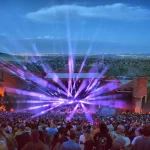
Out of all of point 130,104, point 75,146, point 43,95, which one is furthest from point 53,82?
point 75,146

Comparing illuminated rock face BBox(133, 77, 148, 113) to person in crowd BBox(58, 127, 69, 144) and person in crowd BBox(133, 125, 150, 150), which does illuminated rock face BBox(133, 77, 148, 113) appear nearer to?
person in crowd BBox(58, 127, 69, 144)

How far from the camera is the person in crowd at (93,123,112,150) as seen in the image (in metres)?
5.66

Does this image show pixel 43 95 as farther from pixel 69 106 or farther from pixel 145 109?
pixel 145 109

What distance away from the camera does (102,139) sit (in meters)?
5.68

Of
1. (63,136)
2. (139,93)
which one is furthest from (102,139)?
(139,93)

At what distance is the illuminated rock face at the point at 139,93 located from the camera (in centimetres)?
3578

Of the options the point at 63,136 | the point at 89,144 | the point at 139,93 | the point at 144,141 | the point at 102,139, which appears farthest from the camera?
the point at 139,93

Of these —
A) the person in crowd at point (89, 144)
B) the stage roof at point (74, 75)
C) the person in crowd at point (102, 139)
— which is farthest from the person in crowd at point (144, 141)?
the stage roof at point (74, 75)

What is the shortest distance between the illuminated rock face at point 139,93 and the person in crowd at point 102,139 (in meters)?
30.0

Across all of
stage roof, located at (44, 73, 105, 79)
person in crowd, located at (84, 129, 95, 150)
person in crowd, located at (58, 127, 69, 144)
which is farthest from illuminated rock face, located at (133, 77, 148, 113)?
person in crowd, located at (84, 129, 95, 150)

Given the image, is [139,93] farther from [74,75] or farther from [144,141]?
[144,141]

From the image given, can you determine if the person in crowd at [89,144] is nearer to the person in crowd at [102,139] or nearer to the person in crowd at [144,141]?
the person in crowd at [102,139]

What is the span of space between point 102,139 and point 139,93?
31.6 metres

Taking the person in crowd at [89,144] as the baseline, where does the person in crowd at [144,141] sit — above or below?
above
